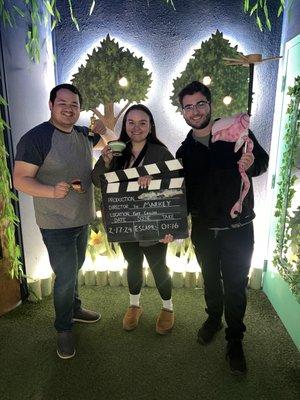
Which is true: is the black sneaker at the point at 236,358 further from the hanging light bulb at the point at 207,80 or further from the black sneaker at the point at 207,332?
the hanging light bulb at the point at 207,80

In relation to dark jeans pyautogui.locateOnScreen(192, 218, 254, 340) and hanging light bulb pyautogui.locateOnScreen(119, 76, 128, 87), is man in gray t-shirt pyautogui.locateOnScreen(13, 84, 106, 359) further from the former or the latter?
dark jeans pyautogui.locateOnScreen(192, 218, 254, 340)

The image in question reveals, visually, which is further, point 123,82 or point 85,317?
point 123,82

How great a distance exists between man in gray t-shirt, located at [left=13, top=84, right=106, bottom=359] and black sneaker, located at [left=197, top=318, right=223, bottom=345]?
997 mm

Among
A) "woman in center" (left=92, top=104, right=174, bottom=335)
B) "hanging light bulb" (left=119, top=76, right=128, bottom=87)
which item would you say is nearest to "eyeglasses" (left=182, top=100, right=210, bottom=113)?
"woman in center" (left=92, top=104, right=174, bottom=335)

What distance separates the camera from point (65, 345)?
2555 millimetres

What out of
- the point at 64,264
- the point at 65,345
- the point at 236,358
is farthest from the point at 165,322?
the point at 64,264

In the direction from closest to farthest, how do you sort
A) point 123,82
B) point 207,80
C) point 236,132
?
point 236,132
point 207,80
point 123,82

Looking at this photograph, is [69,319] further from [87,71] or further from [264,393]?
[87,71]

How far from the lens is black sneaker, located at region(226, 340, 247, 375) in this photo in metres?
2.35

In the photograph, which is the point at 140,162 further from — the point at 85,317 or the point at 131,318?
the point at 85,317

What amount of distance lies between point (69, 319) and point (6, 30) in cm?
240

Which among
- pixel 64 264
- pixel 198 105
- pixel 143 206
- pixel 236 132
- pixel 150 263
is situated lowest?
pixel 150 263

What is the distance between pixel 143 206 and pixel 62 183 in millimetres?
646

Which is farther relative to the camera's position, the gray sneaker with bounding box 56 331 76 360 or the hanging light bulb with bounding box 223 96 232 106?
the hanging light bulb with bounding box 223 96 232 106
